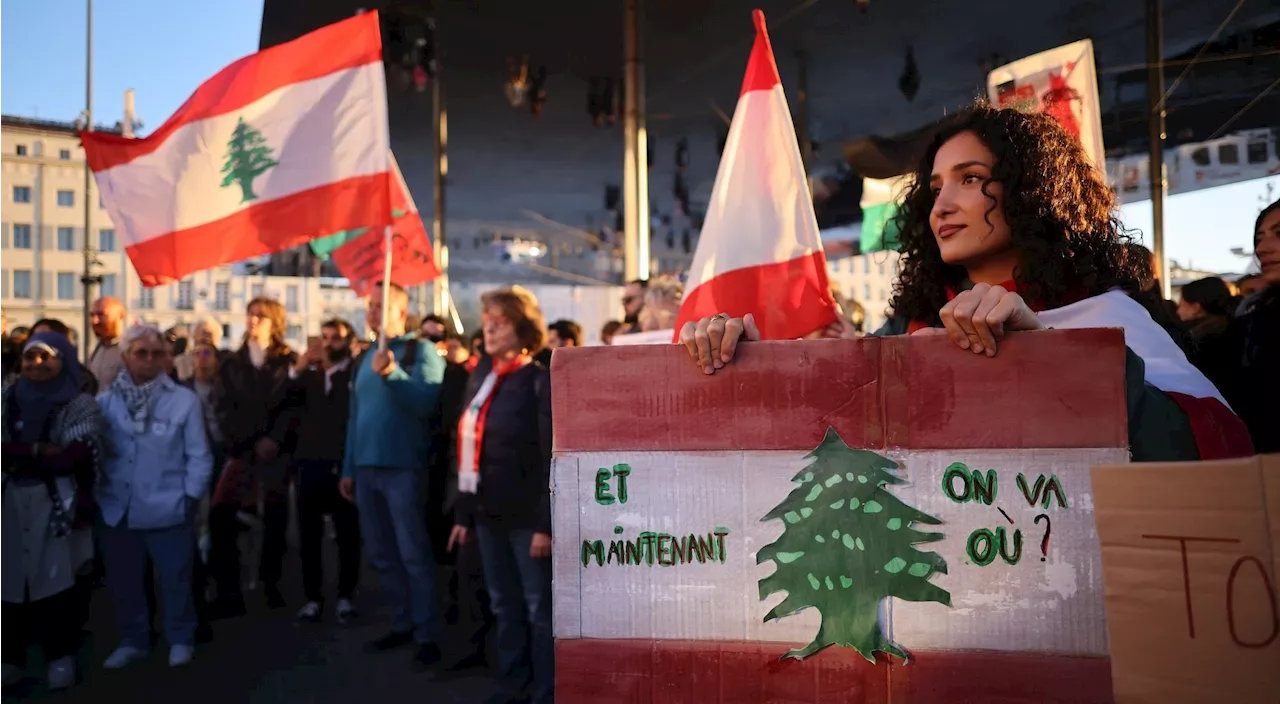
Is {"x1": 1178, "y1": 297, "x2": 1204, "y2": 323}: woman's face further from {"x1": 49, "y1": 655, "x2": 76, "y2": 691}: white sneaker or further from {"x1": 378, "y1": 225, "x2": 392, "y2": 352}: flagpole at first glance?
{"x1": 49, "y1": 655, "x2": 76, "y2": 691}: white sneaker

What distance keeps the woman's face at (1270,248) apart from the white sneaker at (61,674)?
5867 millimetres

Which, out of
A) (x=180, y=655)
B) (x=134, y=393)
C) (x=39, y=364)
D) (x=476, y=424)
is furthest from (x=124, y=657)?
(x=476, y=424)

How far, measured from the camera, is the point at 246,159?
509cm

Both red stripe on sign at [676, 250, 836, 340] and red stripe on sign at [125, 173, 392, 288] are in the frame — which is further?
red stripe on sign at [125, 173, 392, 288]

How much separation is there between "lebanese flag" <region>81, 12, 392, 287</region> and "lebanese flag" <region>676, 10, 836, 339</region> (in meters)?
2.66

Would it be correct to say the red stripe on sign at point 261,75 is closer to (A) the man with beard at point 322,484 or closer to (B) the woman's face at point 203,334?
(A) the man with beard at point 322,484

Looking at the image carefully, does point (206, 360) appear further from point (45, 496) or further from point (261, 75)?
point (261, 75)

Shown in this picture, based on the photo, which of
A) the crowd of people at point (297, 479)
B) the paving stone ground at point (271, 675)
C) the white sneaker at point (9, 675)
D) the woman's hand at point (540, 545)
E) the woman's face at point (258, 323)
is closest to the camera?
the woman's hand at point (540, 545)

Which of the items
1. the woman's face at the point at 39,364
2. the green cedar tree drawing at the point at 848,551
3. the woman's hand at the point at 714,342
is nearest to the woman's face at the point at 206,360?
the woman's face at the point at 39,364

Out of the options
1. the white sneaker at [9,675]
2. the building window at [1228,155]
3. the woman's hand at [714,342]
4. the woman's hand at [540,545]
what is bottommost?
the white sneaker at [9,675]

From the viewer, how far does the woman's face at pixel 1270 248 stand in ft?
10.1

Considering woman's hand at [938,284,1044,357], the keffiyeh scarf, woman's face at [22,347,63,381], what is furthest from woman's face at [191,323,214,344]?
woman's hand at [938,284,1044,357]

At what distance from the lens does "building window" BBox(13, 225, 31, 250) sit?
66.4m

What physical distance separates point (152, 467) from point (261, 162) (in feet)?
6.10
